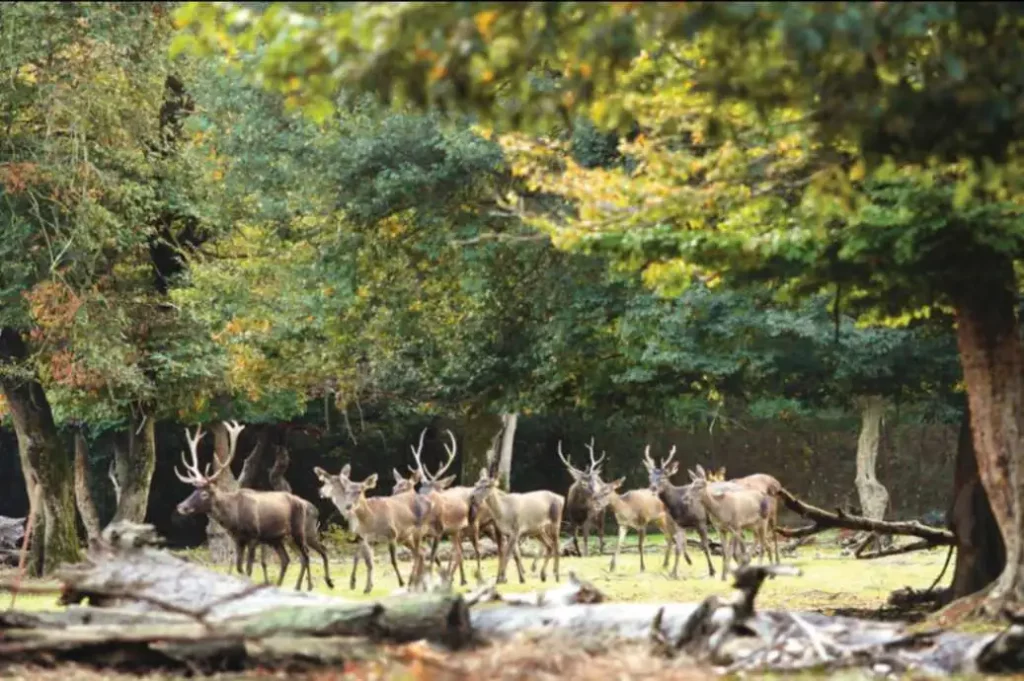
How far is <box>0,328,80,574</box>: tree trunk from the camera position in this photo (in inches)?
949

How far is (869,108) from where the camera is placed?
8.94 metres

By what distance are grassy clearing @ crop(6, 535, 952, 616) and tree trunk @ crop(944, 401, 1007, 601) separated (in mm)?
947

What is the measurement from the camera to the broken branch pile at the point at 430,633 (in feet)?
32.3

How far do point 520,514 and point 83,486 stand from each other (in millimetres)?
11664

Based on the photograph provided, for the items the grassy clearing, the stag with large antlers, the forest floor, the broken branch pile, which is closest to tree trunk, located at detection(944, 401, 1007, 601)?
the forest floor

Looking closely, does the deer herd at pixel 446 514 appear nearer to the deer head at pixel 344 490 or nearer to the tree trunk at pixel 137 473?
the deer head at pixel 344 490

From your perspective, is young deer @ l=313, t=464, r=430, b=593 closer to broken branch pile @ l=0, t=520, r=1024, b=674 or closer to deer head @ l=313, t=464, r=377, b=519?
deer head @ l=313, t=464, r=377, b=519

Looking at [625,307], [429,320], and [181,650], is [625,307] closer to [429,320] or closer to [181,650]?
[429,320]

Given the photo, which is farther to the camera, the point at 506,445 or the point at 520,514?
the point at 506,445

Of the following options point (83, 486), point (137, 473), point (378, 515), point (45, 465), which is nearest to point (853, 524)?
point (378, 515)

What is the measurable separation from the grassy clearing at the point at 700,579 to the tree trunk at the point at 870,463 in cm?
151

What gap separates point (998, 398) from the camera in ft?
42.7

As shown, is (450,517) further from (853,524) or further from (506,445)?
(506,445)

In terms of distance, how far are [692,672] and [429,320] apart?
65.0 ft
